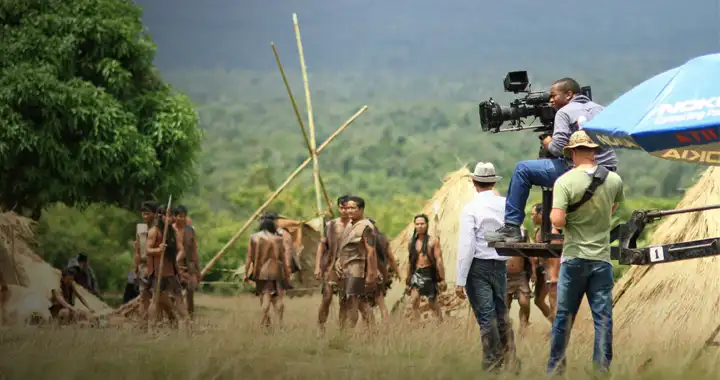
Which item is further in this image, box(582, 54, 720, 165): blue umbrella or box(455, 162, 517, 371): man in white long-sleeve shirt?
box(455, 162, 517, 371): man in white long-sleeve shirt

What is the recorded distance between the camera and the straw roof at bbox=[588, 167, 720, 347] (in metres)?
11.6

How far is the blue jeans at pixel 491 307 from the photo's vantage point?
867 centimetres

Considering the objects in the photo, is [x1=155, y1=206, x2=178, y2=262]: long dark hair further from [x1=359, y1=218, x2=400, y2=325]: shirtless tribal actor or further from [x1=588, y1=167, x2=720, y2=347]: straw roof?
[x1=588, y1=167, x2=720, y2=347]: straw roof

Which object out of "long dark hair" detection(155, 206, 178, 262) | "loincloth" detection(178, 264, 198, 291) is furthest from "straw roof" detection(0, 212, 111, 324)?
"long dark hair" detection(155, 206, 178, 262)

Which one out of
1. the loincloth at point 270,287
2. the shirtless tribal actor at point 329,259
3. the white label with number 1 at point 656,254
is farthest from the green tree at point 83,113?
the white label with number 1 at point 656,254

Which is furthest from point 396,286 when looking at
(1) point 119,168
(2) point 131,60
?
(2) point 131,60

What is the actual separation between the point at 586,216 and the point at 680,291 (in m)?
4.60

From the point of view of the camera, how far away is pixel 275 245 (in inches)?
546

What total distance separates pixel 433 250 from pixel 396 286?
419cm

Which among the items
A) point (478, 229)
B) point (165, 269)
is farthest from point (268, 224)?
point (478, 229)

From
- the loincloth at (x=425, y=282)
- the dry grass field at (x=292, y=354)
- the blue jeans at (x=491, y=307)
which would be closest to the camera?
the dry grass field at (x=292, y=354)

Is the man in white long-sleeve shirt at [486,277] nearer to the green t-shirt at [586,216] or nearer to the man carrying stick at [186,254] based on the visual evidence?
the green t-shirt at [586,216]

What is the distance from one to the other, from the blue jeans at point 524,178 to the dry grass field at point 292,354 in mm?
1034

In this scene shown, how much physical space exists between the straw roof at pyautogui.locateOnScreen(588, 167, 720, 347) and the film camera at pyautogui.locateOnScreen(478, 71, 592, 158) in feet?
10.9
